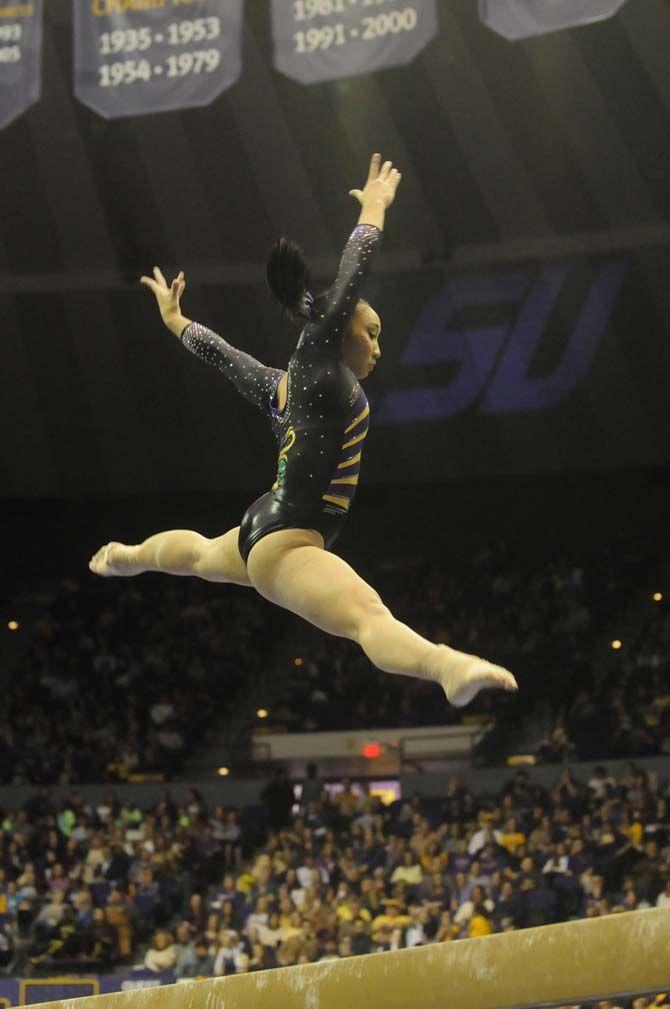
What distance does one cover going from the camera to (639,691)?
13438 millimetres

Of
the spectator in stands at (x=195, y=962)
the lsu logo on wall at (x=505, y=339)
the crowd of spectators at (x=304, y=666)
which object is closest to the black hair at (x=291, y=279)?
the spectator in stands at (x=195, y=962)

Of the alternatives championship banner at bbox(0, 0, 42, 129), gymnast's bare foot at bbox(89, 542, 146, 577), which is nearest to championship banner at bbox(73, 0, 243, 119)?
championship banner at bbox(0, 0, 42, 129)

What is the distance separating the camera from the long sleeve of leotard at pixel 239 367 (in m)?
3.76

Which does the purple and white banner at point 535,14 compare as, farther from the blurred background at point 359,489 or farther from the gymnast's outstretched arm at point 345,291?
the gymnast's outstretched arm at point 345,291

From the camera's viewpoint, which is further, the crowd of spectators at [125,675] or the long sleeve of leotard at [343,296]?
the crowd of spectators at [125,675]

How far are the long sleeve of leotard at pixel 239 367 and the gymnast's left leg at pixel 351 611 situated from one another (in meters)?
0.55

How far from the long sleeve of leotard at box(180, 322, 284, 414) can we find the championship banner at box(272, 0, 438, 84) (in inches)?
230

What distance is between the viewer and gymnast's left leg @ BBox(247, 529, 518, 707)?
2773 millimetres

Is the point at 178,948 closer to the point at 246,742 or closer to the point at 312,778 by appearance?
the point at 312,778

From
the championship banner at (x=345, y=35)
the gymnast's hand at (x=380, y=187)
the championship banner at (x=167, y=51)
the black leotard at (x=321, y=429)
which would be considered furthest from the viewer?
the championship banner at (x=167, y=51)

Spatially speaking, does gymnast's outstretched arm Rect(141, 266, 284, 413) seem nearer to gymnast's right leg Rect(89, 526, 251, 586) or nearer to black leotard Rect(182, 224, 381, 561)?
black leotard Rect(182, 224, 381, 561)

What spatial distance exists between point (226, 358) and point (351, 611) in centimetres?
114

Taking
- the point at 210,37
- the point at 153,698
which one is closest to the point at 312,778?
the point at 153,698

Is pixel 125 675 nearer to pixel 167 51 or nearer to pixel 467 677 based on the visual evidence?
pixel 167 51
